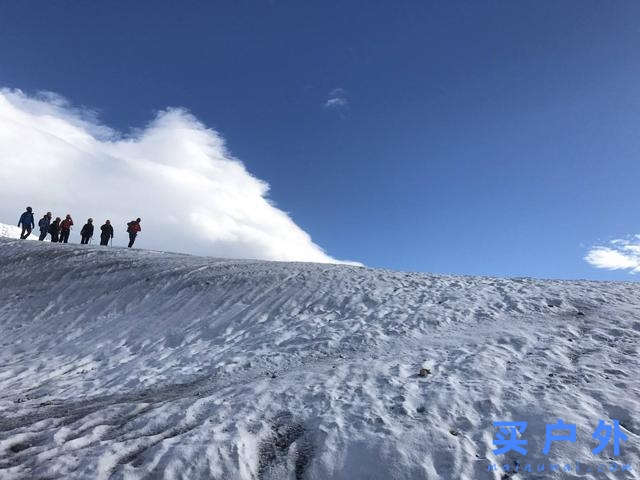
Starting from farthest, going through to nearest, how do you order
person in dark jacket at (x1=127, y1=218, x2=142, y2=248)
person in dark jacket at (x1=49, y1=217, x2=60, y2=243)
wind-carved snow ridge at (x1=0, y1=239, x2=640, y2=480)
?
person in dark jacket at (x1=49, y1=217, x2=60, y2=243) → person in dark jacket at (x1=127, y1=218, x2=142, y2=248) → wind-carved snow ridge at (x1=0, y1=239, x2=640, y2=480)

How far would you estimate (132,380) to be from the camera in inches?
393

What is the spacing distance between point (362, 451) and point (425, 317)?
5951 millimetres

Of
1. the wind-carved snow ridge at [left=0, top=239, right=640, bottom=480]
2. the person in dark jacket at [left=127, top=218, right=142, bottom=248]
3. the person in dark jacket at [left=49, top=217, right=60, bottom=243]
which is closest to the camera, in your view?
the wind-carved snow ridge at [left=0, top=239, right=640, bottom=480]

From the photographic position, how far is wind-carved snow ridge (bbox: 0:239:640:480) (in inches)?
243

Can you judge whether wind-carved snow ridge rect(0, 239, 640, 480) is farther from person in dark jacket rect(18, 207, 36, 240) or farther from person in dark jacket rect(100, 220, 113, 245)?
person in dark jacket rect(18, 207, 36, 240)

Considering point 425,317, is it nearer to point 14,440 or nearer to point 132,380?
point 132,380

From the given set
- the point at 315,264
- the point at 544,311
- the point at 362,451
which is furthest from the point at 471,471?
the point at 315,264

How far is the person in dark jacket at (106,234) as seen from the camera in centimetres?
2908

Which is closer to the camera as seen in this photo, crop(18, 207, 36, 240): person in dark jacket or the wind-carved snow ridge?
the wind-carved snow ridge

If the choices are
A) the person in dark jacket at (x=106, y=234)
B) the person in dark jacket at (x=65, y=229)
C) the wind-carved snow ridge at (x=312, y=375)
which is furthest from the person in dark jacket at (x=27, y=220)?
the wind-carved snow ridge at (x=312, y=375)

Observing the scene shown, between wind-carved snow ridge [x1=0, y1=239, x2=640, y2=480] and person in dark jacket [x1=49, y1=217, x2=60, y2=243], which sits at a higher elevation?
person in dark jacket [x1=49, y1=217, x2=60, y2=243]

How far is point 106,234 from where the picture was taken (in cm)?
2906

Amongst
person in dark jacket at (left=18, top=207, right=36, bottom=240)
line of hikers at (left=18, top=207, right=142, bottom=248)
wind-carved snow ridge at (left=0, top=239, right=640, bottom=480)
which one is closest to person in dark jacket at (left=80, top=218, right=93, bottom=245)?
line of hikers at (left=18, top=207, right=142, bottom=248)

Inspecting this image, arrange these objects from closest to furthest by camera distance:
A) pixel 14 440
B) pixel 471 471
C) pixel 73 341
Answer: pixel 471 471, pixel 14 440, pixel 73 341
